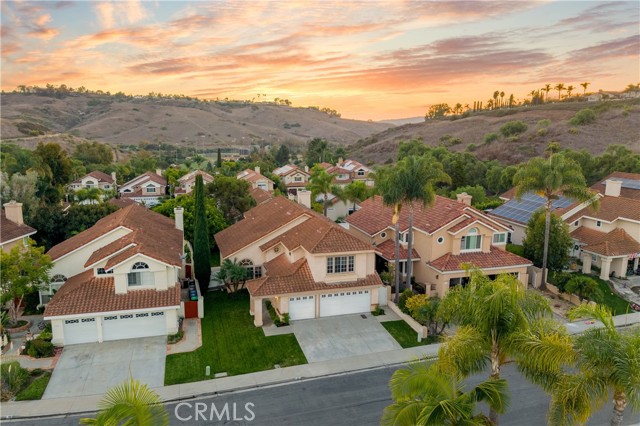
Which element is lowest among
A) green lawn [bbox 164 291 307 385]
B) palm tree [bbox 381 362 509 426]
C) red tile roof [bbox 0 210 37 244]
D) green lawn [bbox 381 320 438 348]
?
green lawn [bbox 381 320 438 348]

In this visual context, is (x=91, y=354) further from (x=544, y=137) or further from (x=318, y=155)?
(x=544, y=137)

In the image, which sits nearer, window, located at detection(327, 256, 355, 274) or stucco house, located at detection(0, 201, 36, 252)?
window, located at detection(327, 256, 355, 274)

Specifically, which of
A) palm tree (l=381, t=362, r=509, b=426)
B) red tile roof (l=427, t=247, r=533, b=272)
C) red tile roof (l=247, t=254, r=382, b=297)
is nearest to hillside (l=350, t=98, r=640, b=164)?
red tile roof (l=427, t=247, r=533, b=272)

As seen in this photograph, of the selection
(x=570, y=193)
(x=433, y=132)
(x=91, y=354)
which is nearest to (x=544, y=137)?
(x=433, y=132)

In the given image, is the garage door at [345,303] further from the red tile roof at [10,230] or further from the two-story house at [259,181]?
the two-story house at [259,181]

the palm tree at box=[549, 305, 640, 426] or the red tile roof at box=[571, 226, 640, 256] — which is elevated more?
the palm tree at box=[549, 305, 640, 426]

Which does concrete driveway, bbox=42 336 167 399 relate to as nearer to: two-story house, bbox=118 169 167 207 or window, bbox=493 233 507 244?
window, bbox=493 233 507 244

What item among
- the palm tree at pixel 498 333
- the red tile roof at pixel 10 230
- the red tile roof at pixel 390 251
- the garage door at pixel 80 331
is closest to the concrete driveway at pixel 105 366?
the garage door at pixel 80 331
